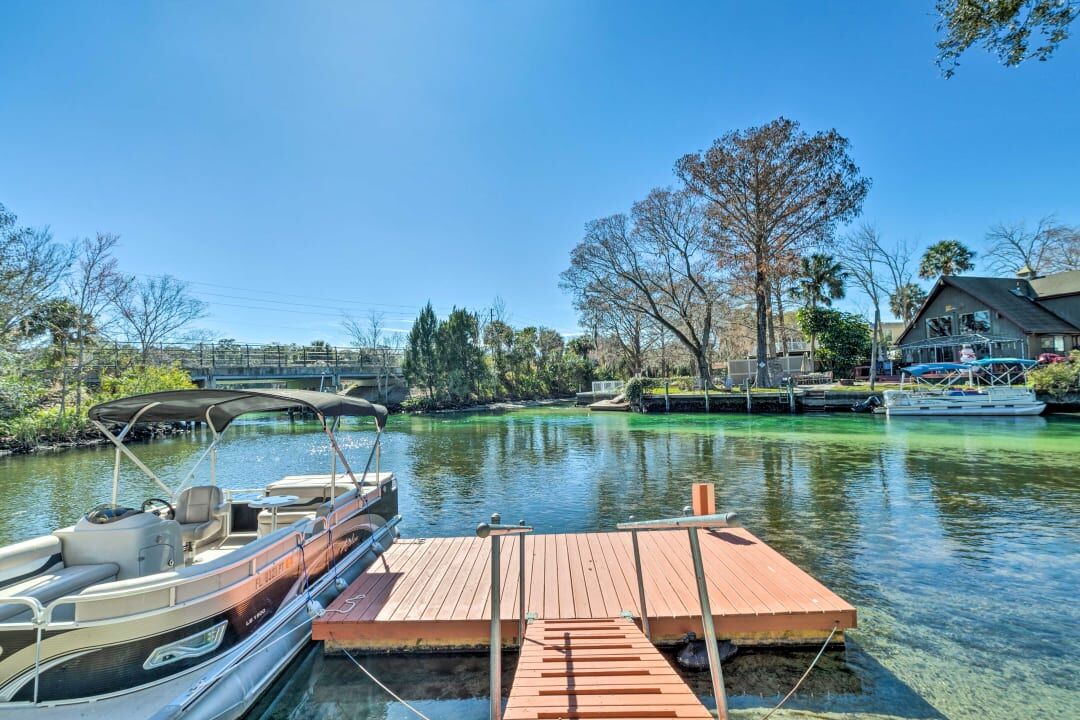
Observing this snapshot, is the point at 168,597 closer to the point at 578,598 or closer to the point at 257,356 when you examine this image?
the point at 578,598

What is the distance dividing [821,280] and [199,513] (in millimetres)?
47127

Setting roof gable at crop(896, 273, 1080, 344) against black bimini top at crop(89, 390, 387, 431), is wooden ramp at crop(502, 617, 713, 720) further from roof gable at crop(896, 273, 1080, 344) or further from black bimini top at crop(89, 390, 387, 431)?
roof gable at crop(896, 273, 1080, 344)

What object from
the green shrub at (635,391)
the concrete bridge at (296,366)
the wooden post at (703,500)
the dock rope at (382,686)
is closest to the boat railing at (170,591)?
the dock rope at (382,686)

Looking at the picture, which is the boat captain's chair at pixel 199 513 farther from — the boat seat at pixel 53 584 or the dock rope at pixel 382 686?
the dock rope at pixel 382 686

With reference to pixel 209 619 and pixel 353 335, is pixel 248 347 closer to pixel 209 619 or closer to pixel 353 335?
pixel 353 335

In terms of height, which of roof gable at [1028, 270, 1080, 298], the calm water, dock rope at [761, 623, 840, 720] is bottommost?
the calm water

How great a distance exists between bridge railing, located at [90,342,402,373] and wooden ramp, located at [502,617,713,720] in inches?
1574

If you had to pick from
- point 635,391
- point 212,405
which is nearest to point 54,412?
point 212,405

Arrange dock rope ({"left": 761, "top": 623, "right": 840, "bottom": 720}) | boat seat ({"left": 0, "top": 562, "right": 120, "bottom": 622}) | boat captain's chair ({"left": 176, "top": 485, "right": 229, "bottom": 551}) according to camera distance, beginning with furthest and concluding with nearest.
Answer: boat captain's chair ({"left": 176, "top": 485, "right": 229, "bottom": 551}), dock rope ({"left": 761, "top": 623, "right": 840, "bottom": 720}), boat seat ({"left": 0, "top": 562, "right": 120, "bottom": 622})

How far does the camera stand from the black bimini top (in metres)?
4.93

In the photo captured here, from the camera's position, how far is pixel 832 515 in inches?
367

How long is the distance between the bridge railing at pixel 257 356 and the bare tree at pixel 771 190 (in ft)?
106

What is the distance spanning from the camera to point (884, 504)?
1000 centimetres

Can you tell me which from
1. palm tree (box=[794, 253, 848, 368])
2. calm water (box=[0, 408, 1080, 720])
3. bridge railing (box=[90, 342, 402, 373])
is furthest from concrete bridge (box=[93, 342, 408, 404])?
palm tree (box=[794, 253, 848, 368])
